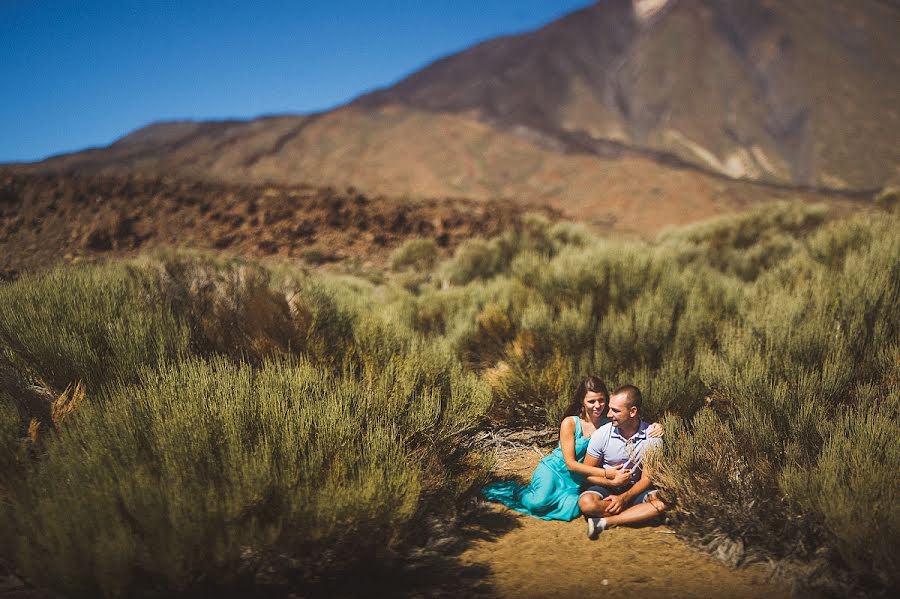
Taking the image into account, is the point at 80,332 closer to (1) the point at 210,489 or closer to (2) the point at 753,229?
(1) the point at 210,489

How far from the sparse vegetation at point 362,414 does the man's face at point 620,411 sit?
418 mm

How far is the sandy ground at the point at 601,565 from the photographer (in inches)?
109

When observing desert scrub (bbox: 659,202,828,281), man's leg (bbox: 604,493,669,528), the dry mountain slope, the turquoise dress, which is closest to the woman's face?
the turquoise dress

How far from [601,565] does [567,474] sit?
0.92 m

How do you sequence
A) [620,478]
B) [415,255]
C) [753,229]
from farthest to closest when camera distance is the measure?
1. [753,229]
2. [415,255]
3. [620,478]

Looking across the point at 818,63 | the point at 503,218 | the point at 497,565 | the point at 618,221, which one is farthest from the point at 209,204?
the point at 818,63

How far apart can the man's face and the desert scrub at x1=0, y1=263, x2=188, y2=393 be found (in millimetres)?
3080

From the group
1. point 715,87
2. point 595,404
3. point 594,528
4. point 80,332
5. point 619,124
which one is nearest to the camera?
point 594,528

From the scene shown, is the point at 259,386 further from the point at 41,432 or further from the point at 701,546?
the point at 701,546

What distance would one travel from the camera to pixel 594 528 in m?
3.43

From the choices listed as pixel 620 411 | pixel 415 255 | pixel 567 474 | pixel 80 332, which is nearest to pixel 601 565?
pixel 567 474

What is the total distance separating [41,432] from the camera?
3.30m

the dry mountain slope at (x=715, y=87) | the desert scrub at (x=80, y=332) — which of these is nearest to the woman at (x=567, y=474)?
the desert scrub at (x=80, y=332)

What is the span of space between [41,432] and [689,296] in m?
6.13
